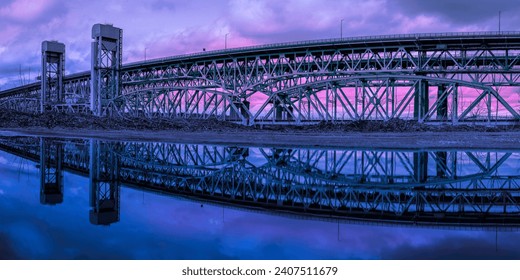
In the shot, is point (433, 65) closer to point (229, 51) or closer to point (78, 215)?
point (229, 51)

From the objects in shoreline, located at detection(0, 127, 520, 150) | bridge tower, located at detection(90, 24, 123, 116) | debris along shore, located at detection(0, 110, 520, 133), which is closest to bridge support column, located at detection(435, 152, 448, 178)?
shoreline, located at detection(0, 127, 520, 150)

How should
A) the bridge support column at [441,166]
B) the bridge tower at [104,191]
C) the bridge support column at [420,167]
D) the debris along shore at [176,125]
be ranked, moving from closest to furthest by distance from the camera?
the bridge tower at [104,191] → the bridge support column at [420,167] → the bridge support column at [441,166] → the debris along shore at [176,125]

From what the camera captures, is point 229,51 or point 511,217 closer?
point 511,217

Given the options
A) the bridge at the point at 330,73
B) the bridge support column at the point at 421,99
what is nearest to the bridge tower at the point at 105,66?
the bridge at the point at 330,73

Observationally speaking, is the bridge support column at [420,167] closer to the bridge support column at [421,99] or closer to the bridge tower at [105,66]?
the bridge support column at [421,99]

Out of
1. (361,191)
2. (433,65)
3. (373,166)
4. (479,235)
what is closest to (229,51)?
(433,65)
